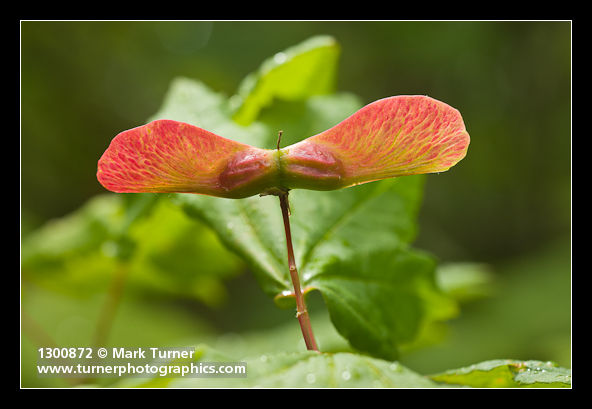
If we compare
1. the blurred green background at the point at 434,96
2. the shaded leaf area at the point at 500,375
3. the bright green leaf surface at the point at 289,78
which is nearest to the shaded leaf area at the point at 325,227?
the bright green leaf surface at the point at 289,78

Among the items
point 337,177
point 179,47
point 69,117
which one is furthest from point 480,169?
point 337,177

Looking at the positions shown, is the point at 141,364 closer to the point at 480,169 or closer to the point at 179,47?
the point at 179,47

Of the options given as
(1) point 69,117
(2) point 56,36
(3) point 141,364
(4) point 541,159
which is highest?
(2) point 56,36

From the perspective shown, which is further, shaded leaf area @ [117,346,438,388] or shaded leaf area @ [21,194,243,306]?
shaded leaf area @ [21,194,243,306]

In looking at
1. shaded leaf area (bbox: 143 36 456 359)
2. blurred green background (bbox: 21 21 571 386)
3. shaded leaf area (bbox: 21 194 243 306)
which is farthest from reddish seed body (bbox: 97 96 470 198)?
blurred green background (bbox: 21 21 571 386)

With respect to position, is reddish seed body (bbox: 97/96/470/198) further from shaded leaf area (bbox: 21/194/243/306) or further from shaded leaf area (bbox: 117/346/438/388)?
shaded leaf area (bbox: 21/194/243/306)

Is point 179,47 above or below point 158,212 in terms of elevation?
above

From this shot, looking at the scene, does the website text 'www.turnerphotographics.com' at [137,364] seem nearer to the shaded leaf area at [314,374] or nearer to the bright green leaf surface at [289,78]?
the shaded leaf area at [314,374]
